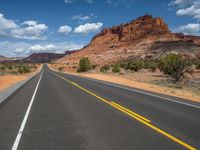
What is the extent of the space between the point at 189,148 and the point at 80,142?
2562 millimetres

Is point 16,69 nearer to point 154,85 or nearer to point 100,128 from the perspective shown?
point 154,85

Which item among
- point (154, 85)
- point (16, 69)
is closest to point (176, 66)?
point (154, 85)

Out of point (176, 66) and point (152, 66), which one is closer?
point (176, 66)

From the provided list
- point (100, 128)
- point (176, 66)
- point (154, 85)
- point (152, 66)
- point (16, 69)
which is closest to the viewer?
point (100, 128)

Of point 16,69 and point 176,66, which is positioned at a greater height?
point 176,66

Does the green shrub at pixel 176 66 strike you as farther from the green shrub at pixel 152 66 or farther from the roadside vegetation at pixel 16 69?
the roadside vegetation at pixel 16 69

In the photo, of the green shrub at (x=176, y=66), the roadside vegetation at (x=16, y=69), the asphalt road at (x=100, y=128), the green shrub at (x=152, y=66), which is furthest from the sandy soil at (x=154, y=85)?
the roadside vegetation at (x=16, y=69)

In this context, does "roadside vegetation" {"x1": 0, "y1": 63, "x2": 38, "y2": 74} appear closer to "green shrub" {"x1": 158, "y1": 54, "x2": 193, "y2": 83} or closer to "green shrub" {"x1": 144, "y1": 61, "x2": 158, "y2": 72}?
"green shrub" {"x1": 144, "y1": 61, "x2": 158, "y2": 72}

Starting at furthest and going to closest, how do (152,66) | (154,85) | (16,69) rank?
1. (16,69)
2. (152,66)
3. (154,85)

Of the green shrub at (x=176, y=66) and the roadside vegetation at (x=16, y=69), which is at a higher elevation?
the green shrub at (x=176, y=66)

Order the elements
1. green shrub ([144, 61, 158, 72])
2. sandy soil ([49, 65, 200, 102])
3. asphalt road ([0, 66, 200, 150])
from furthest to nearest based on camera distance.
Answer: green shrub ([144, 61, 158, 72]), sandy soil ([49, 65, 200, 102]), asphalt road ([0, 66, 200, 150])

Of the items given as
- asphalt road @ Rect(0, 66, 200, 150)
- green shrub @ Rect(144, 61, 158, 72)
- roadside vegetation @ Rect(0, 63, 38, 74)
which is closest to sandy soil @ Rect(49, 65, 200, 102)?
asphalt road @ Rect(0, 66, 200, 150)

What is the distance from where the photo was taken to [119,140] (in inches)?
247

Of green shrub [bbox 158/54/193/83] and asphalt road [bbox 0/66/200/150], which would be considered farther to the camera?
green shrub [bbox 158/54/193/83]
